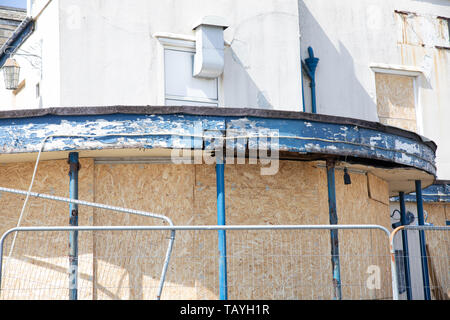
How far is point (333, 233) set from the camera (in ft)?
37.8

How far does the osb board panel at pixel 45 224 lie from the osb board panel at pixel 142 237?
0.69 ft

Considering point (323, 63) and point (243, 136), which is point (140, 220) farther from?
point (323, 63)

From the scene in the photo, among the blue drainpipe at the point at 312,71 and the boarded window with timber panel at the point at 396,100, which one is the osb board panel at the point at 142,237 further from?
the boarded window with timber panel at the point at 396,100

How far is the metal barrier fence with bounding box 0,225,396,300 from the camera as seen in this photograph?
10969 millimetres

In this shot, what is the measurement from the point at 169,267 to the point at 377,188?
527 centimetres

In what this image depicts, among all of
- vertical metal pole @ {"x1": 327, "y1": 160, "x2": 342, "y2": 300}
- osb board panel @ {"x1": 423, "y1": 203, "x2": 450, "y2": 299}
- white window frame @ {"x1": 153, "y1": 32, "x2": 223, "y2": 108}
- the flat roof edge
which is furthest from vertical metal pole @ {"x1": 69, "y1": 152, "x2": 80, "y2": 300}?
osb board panel @ {"x1": 423, "y1": 203, "x2": 450, "y2": 299}

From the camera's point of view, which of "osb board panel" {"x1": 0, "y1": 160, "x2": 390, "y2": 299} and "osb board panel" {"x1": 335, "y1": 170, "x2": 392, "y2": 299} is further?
"osb board panel" {"x1": 335, "y1": 170, "x2": 392, "y2": 299}

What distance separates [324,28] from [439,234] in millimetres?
6324

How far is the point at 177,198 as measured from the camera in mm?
11633

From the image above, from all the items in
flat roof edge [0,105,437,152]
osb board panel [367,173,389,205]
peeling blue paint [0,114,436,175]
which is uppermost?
flat roof edge [0,105,437,152]

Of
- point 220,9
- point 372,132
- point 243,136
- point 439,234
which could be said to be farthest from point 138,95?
point 439,234

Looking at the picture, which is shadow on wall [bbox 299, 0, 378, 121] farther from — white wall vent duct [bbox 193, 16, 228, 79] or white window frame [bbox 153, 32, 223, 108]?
white wall vent duct [bbox 193, 16, 228, 79]

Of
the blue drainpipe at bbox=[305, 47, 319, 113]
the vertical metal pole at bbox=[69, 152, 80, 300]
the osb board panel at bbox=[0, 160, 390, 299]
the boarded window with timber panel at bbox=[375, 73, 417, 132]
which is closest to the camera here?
the vertical metal pole at bbox=[69, 152, 80, 300]

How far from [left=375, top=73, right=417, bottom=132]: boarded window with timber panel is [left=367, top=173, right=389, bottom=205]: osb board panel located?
3203 mm
